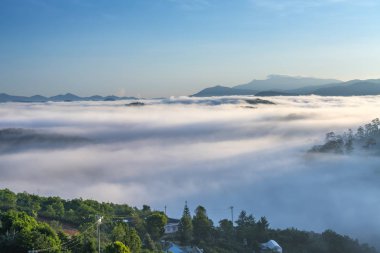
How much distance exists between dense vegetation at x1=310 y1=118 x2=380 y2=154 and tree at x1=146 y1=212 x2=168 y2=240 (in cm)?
5719

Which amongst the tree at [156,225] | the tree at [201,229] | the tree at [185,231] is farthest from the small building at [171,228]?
the tree at [156,225]

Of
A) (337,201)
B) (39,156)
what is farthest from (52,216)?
(39,156)

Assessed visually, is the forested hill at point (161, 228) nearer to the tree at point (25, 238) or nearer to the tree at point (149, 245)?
the tree at point (149, 245)

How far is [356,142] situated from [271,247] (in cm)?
6038

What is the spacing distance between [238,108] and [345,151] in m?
108

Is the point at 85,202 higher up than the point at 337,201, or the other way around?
the point at 85,202

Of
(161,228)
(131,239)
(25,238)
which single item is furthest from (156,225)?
(25,238)

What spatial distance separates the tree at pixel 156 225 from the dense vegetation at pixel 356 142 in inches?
2251

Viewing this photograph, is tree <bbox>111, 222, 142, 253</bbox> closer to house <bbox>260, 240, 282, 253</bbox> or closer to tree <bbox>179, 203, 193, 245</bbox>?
tree <bbox>179, 203, 193, 245</bbox>

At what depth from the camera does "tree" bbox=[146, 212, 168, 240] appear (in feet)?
104

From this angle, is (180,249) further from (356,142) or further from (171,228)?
(356,142)

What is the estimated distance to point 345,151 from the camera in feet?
269

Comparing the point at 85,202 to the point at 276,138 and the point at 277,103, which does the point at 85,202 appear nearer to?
the point at 276,138

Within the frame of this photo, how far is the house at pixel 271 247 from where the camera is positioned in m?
31.1
